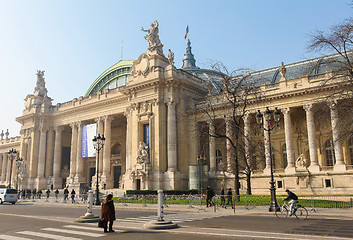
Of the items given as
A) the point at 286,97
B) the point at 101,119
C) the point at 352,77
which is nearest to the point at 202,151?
the point at 286,97

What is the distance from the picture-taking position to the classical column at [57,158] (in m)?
60.8

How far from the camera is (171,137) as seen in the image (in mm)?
43781

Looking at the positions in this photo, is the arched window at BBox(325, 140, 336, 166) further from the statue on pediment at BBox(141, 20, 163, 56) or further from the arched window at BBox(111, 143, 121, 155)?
the arched window at BBox(111, 143, 121, 155)

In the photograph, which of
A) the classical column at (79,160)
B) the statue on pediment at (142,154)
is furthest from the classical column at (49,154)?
the statue on pediment at (142,154)

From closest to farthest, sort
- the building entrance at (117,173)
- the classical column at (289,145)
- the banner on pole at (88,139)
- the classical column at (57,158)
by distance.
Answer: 1. the classical column at (289,145)
2. the banner on pole at (88,139)
3. the classical column at (57,158)
4. the building entrance at (117,173)

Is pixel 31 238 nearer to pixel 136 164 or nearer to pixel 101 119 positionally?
pixel 136 164

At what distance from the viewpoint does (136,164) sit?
4341 cm

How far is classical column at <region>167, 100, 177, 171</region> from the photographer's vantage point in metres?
43.0

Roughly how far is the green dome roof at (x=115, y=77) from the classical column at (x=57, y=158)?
17.0 m

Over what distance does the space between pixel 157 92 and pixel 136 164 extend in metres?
10.3

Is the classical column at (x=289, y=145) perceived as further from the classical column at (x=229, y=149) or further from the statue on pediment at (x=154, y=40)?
the statue on pediment at (x=154, y=40)

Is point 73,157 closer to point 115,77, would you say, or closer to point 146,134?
point 146,134

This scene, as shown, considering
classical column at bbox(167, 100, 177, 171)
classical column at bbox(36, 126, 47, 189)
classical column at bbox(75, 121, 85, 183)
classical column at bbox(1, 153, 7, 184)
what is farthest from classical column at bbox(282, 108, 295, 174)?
classical column at bbox(1, 153, 7, 184)

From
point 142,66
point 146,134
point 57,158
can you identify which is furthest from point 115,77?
point 146,134
